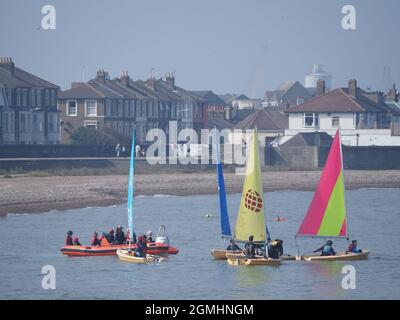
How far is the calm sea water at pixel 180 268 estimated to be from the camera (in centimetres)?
4103

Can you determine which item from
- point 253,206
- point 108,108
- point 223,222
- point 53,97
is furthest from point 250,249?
point 108,108

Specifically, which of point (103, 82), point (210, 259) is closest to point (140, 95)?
point (103, 82)

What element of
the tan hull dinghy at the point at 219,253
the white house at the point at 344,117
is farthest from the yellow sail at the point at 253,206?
the white house at the point at 344,117

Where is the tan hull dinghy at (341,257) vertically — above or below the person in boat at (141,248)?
below

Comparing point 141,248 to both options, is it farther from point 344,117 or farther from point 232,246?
point 344,117

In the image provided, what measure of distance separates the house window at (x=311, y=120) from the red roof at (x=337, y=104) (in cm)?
49

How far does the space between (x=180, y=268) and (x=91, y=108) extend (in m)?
65.1

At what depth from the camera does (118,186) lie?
247 feet

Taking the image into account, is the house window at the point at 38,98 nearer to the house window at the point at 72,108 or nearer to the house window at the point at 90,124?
the house window at the point at 72,108

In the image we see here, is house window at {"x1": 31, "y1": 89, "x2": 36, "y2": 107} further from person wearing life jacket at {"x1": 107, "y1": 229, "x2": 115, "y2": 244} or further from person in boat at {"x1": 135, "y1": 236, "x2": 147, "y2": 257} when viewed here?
person in boat at {"x1": 135, "y1": 236, "x2": 147, "y2": 257}

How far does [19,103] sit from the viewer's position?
9806 centimetres

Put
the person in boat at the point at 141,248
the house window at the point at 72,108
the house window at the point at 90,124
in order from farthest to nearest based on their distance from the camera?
the house window at the point at 72,108
the house window at the point at 90,124
the person in boat at the point at 141,248

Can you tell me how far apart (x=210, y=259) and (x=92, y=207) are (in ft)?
66.6
